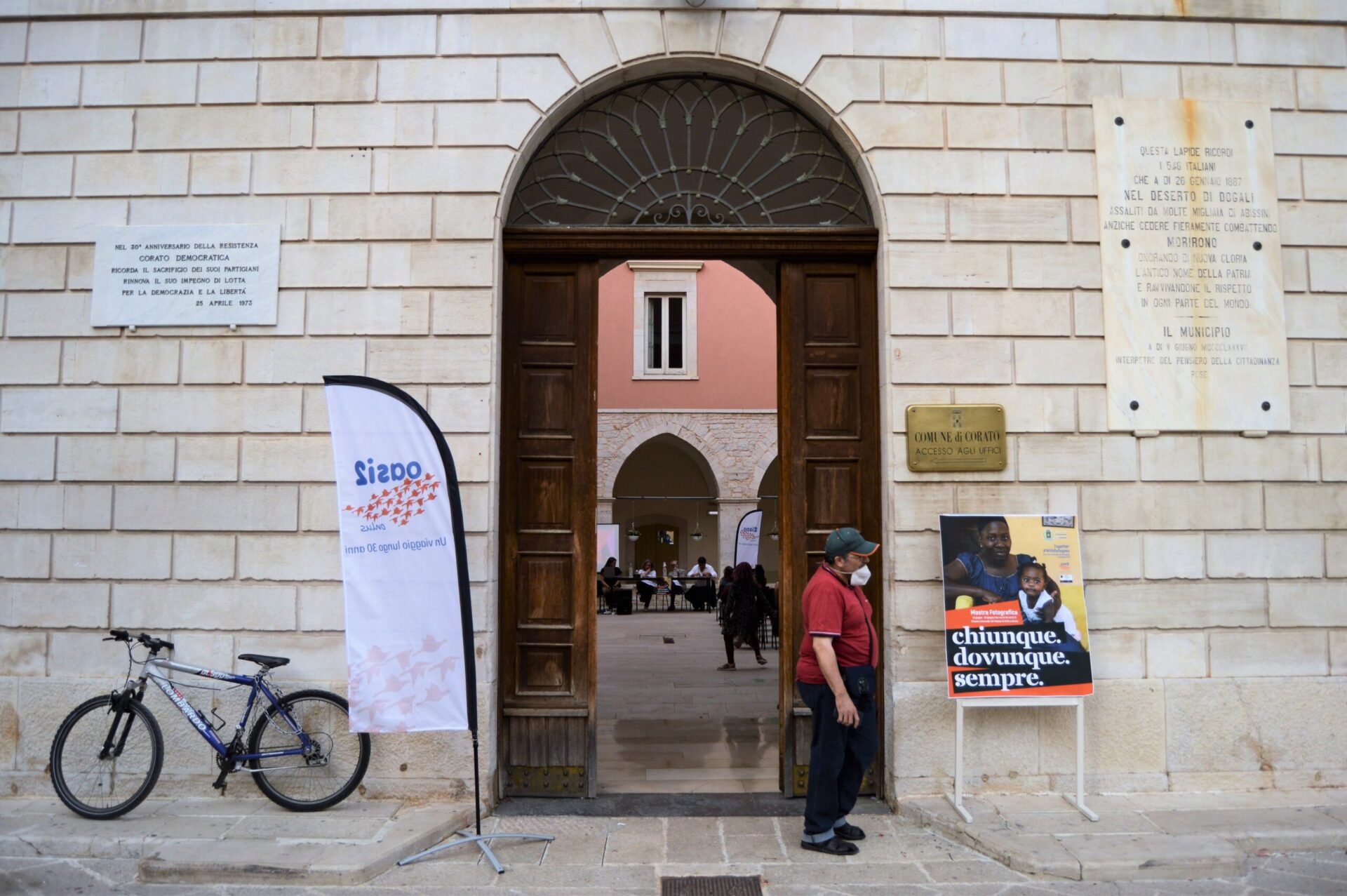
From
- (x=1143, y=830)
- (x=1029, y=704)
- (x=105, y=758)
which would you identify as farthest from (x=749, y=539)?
(x=105, y=758)

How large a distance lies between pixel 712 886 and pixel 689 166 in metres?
4.72

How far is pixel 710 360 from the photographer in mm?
27719

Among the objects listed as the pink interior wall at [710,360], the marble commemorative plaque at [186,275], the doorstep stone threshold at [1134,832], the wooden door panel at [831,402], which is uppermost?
the pink interior wall at [710,360]

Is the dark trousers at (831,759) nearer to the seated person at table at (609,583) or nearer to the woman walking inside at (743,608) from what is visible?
the woman walking inside at (743,608)

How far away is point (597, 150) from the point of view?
717cm

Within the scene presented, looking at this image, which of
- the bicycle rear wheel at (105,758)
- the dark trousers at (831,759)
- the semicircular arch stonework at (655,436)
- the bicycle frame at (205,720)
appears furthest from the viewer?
the semicircular arch stonework at (655,436)

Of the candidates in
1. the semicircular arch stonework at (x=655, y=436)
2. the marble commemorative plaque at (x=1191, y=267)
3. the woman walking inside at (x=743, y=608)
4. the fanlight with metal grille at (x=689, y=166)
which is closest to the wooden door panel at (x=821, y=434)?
the fanlight with metal grille at (x=689, y=166)

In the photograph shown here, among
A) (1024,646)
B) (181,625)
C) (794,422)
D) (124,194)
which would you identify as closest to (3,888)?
(181,625)

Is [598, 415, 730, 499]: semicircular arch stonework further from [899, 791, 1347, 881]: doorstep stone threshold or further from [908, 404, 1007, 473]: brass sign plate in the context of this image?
[899, 791, 1347, 881]: doorstep stone threshold

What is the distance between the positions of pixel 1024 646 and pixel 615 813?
9.12 feet

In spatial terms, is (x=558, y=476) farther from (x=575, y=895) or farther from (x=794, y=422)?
(x=575, y=895)

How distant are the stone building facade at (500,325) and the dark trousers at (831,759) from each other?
0.91 meters

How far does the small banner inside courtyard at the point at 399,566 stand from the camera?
5457 mm

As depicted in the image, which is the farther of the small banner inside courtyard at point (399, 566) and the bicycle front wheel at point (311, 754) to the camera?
the bicycle front wheel at point (311, 754)
